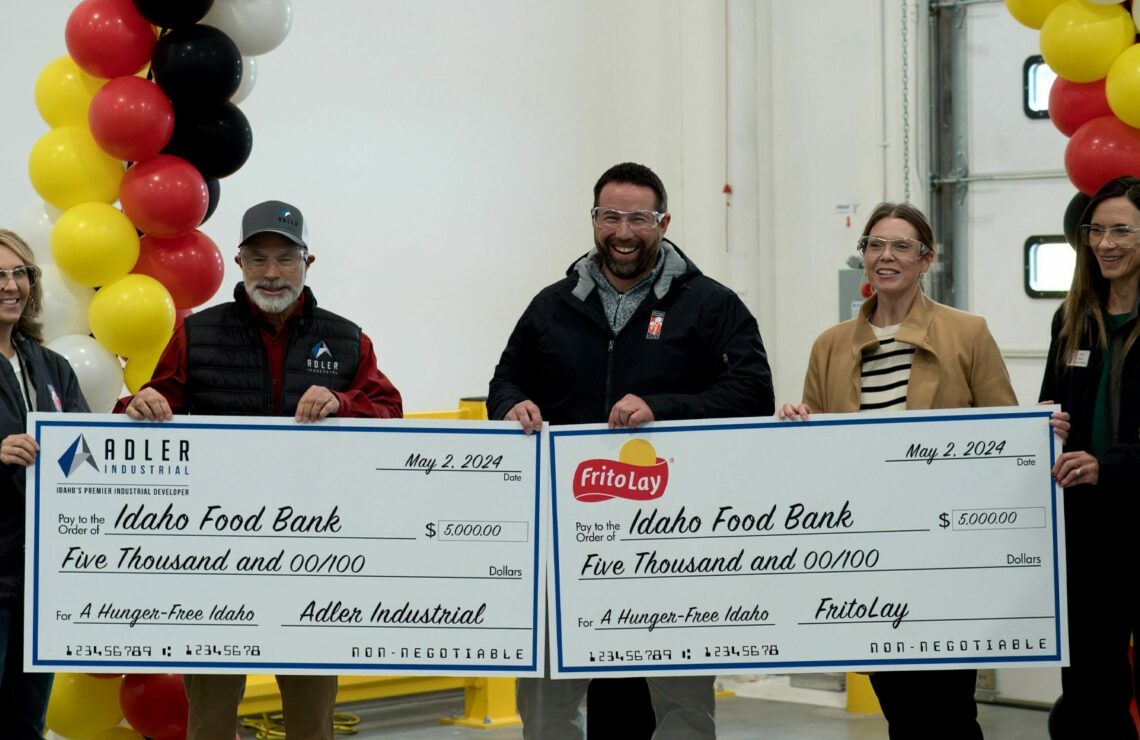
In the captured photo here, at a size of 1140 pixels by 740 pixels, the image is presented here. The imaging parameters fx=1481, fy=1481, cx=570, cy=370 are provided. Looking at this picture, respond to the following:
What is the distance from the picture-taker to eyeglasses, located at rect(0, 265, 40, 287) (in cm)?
379

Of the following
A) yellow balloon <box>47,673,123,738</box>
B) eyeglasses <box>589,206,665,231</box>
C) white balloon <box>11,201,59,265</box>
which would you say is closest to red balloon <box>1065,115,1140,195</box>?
eyeglasses <box>589,206,665,231</box>

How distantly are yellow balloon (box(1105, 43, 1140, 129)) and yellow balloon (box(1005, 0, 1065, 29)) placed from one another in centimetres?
38

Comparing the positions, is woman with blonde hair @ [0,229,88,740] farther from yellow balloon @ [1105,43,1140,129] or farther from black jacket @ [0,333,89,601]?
yellow balloon @ [1105,43,1140,129]

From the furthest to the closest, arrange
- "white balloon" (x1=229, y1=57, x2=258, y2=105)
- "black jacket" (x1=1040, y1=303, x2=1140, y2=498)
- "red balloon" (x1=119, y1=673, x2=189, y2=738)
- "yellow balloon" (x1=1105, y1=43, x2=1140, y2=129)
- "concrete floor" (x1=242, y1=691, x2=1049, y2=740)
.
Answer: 1. "concrete floor" (x1=242, y1=691, x2=1049, y2=740)
2. "white balloon" (x1=229, y1=57, x2=258, y2=105)
3. "red balloon" (x1=119, y1=673, x2=189, y2=738)
4. "yellow balloon" (x1=1105, y1=43, x2=1140, y2=129)
5. "black jacket" (x1=1040, y1=303, x2=1140, y2=498)

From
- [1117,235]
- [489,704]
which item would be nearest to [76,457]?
[1117,235]

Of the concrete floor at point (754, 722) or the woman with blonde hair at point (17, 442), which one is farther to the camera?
the concrete floor at point (754, 722)

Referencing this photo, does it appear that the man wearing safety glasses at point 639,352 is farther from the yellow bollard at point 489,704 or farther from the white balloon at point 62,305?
the yellow bollard at point 489,704

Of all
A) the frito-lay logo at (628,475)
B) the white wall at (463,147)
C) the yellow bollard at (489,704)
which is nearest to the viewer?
the frito-lay logo at (628,475)

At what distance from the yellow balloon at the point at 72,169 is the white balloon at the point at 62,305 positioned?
25cm

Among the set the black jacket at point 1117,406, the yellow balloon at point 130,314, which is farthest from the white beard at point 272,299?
the black jacket at point 1117,406

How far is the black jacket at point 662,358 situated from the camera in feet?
12.8

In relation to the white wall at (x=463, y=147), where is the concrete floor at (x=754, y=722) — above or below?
below

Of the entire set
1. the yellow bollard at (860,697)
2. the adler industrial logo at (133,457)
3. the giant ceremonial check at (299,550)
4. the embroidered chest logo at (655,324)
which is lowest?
the yellow bollard at (860,697)

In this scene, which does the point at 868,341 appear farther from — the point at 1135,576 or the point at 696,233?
the point at 696,233
